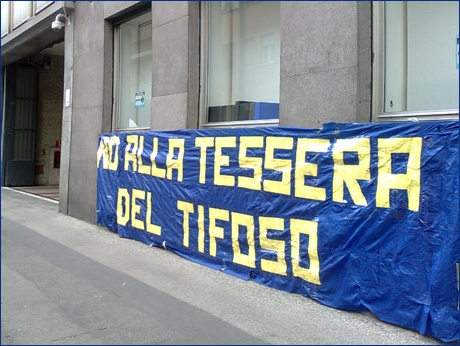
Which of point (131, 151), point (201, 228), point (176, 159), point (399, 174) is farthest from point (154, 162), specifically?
point (399, 174)

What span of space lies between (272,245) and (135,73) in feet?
18.8

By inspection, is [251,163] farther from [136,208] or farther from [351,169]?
[136,208]

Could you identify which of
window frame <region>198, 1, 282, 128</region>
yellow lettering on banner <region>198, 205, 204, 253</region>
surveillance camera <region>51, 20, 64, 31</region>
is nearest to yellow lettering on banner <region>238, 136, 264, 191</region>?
yellow lettering on banner <region>198, 205, 204, 253</region>

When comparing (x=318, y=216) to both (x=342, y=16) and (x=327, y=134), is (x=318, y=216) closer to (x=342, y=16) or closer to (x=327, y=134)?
(x=327, y=134)

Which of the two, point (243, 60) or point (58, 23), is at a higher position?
point (58, 23)

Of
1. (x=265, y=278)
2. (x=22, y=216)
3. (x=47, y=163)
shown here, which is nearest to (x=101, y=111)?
(x=22, y=216)

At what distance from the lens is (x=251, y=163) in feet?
19.9

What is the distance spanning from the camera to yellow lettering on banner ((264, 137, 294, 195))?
219 inches

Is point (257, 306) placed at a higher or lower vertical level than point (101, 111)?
lower

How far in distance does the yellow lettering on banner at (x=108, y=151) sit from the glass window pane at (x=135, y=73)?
26.5 inches

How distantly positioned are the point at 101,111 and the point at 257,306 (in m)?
6.38

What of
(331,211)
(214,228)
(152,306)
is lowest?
(152,306)

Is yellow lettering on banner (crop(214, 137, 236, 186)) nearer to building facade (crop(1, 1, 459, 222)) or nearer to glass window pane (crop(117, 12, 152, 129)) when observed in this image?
building facade (crop(1, 1, 459, 222))

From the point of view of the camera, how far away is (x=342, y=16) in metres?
5.43
